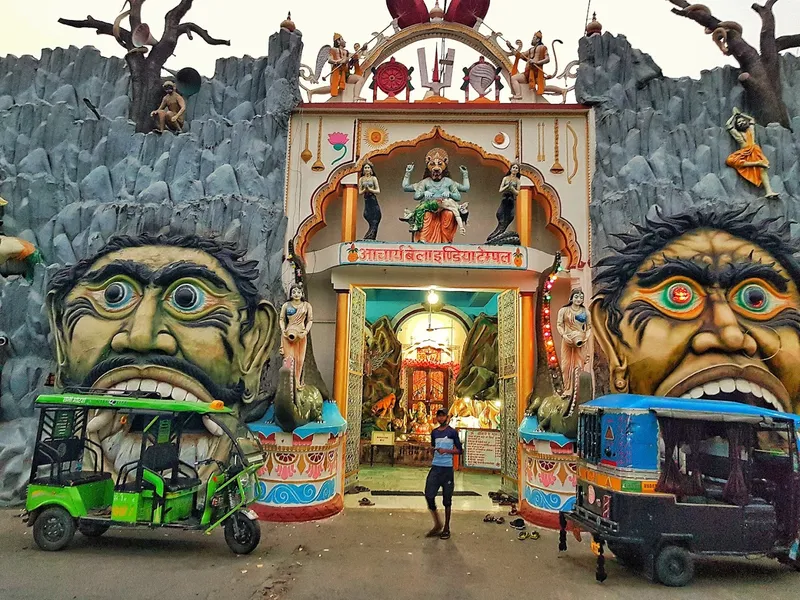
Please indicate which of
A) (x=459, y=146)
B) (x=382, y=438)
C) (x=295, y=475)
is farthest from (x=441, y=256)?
(x=382, y=438)

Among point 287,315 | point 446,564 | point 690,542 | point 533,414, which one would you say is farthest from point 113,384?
point 690,542

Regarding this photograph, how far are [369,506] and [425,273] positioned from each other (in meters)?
3.98

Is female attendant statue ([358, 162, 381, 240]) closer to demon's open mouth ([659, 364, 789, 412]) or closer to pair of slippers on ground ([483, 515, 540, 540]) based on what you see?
pair of slippers on ground ([483, 515, 540, 540])

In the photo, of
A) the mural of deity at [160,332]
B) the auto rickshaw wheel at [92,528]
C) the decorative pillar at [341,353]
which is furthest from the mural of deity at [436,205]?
the auto rickshaw wheel at [92,528]

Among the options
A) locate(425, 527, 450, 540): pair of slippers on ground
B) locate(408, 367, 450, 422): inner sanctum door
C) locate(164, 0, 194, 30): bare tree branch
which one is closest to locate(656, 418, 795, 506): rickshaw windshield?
locate(425, 527, 450, 540): pair of slippers on ground

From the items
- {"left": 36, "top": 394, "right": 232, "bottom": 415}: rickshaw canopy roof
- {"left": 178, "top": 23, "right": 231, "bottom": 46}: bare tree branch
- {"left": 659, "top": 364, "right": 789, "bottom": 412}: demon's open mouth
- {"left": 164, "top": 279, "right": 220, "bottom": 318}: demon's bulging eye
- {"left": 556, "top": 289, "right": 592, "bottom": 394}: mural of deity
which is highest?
{"left": 178, "top": 23, "right": 231, "bottom": 46}: bare tree branch

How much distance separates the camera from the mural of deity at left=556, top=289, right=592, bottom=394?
7578 mm

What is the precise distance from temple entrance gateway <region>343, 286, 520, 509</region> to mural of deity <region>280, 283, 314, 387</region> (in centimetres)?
335

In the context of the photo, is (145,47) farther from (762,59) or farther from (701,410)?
(762,59)

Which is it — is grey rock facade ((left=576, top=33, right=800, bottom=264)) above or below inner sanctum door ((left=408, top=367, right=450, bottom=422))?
above

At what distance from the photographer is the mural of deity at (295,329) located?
25.3 feet

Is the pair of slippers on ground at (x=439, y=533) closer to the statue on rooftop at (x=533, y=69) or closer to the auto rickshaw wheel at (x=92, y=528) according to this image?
the auto rickshaw wheel at (x=92, y=528)

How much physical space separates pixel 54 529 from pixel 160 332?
256 centimetres

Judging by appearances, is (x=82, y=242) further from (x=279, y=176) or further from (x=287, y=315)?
(x=287, y=315)
